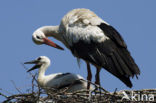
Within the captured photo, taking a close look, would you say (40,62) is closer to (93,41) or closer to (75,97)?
(93,41)

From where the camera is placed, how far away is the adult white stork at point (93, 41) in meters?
9.29

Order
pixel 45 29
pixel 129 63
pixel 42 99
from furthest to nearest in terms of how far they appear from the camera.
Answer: pixel 45 29 < pixel 129 63 < pixel 42 99

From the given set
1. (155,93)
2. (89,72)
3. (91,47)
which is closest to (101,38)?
(91,47)

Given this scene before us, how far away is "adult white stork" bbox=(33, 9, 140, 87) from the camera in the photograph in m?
9.29

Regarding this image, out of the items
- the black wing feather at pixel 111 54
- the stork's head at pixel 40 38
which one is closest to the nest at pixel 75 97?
the black wing feather at pixel 111 54

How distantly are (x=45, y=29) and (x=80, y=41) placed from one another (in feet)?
3.50

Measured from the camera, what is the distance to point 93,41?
9.84m

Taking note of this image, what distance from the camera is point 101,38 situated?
9773mm

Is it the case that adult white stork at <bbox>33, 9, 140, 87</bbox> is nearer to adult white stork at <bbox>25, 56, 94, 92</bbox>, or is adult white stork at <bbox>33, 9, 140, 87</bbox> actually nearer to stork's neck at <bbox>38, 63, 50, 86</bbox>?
adult white stork at <bbox>25, 56, 94, 92</bbox>

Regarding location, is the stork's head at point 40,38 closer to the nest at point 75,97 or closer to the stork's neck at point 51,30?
the stork's neck at point 51,30

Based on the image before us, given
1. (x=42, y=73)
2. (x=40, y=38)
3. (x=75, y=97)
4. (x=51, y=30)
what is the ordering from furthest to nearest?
(x=51, y=30) < (x=42, y=73) < (x=40, y=38) < (x=75, y=97)

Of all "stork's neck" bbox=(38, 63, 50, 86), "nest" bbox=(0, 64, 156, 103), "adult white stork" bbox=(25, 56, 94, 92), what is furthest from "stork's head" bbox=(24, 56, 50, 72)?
"nest" bbox=(0, 64, 156, 103)

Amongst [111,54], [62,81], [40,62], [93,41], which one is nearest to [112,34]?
[93,41]

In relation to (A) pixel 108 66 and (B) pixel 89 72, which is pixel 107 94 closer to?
(A) pixel 108 66
